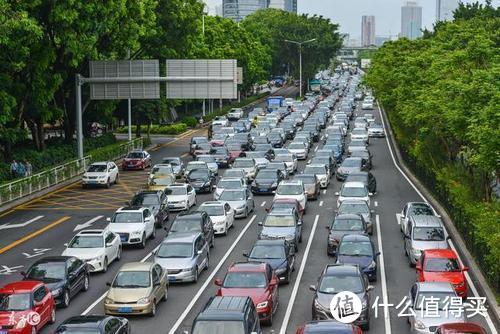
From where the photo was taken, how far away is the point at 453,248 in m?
35.7

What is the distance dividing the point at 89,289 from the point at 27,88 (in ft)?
97.3

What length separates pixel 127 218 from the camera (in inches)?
1463

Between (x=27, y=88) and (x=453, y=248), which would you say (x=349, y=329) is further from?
(x=27, y=88)

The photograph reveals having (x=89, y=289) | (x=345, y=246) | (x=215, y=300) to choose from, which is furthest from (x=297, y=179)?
(x=215, y=300)

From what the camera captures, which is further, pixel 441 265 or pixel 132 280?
pixel 441 265

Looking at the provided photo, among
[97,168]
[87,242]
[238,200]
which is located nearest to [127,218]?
[87,242]

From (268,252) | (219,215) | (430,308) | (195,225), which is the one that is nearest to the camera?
(430,308)

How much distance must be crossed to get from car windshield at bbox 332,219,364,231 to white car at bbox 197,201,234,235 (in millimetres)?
5746

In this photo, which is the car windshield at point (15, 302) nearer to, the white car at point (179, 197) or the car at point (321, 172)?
the white car at point (179, 197)

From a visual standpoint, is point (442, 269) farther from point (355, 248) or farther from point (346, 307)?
point (346, 307)

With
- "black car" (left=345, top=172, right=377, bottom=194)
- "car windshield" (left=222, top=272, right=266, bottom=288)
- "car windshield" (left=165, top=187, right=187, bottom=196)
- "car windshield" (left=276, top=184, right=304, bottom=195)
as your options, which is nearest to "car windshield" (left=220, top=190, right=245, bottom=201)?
"car windshield" (left=276, top=184, right=304, bottom=195)

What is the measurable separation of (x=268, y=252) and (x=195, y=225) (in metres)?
5.70

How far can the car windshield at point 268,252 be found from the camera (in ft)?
99.6

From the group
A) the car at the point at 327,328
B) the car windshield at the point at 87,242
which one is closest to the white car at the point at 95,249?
the car windshield at the point at 87,242
